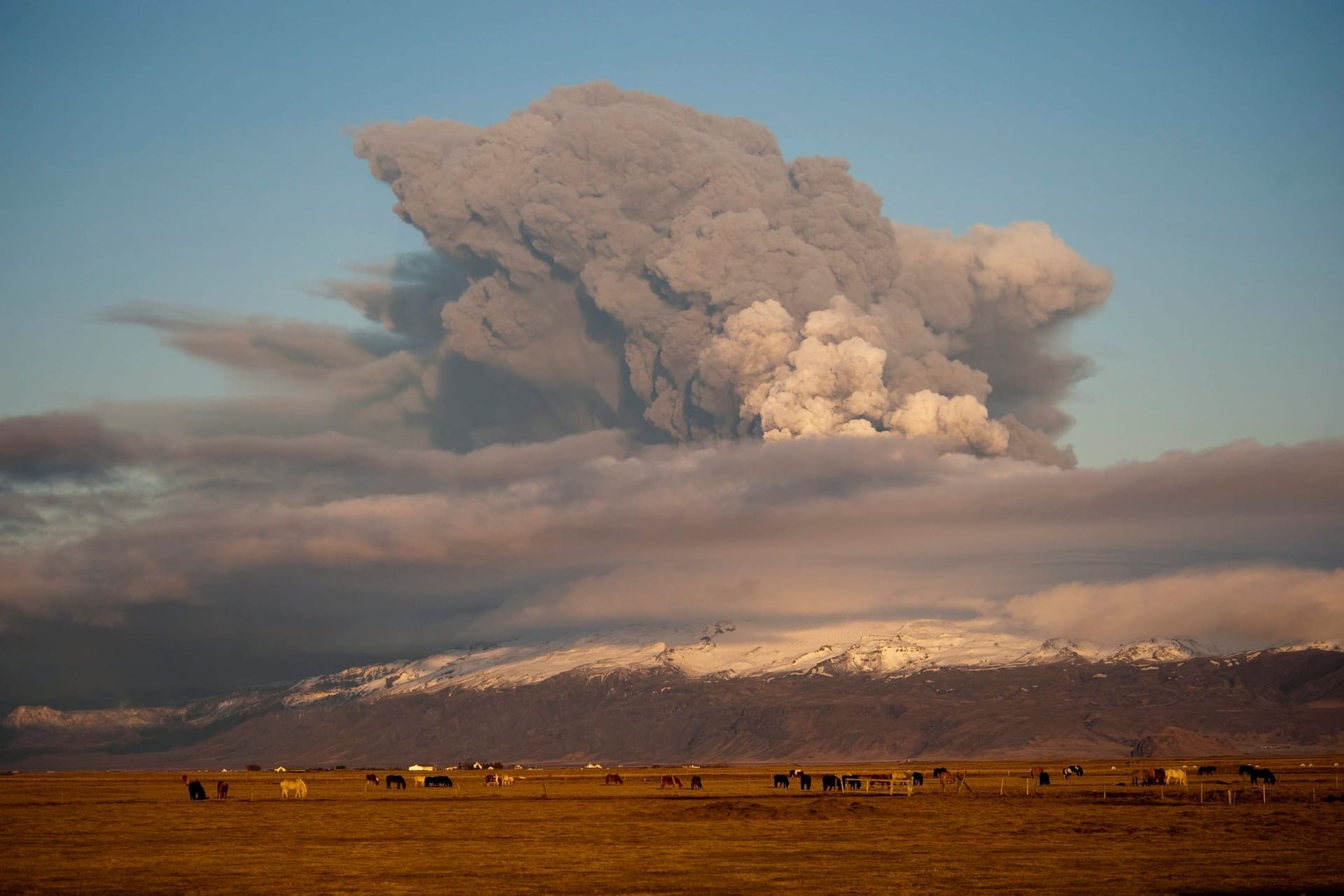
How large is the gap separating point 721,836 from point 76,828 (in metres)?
33.3

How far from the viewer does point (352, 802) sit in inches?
3959

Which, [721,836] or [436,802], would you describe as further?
[436,802]

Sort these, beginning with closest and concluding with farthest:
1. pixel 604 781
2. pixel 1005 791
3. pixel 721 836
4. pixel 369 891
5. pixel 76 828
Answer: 1. pixel 369 891
2. pixel 721 836
3. pixel 76 828
4. pixel 1005 791
5. pixel 604 781

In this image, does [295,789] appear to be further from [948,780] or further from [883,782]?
[948,780]

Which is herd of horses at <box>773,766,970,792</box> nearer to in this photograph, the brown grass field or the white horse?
the brown grass field

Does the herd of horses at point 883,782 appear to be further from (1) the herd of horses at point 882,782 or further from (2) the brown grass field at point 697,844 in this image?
(2) the brown grass field at point 697,844

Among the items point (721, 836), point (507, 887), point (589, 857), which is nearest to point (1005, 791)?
point (721, 836)

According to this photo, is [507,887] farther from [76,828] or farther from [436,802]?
[436,802]

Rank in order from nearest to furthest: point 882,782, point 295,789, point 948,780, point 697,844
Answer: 1. point 697,844
2. point 882,782
3. point 948,780
4. point 295,789

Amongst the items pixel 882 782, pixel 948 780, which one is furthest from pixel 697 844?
pixel 948 780

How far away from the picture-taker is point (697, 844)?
6319cm

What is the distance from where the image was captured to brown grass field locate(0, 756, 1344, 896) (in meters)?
49.7

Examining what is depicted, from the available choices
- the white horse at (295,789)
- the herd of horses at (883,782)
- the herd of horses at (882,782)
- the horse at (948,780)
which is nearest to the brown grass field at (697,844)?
the herd of horses at (882,782)

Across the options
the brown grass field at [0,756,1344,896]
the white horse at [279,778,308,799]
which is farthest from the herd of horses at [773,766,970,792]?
the white horse at [279,778,308,799]
